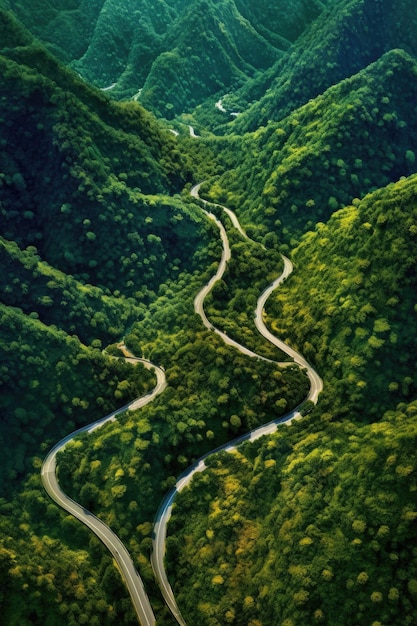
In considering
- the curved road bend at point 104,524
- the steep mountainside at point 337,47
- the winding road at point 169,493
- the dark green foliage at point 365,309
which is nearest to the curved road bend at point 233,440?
the winding road at point 169,493

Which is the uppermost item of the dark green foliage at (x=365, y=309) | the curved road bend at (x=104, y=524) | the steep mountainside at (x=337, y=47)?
the steep mountainside at (x=337, y=47)

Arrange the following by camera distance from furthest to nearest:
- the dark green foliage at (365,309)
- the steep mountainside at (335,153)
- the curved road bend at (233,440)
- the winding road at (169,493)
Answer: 1. the steep mountainside at (335,153)
2. the dark green foliage at (365,309)
3. the curved road bend at (233,440)
4. the winding road at (169,493)

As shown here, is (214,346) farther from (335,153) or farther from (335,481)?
(335,153)

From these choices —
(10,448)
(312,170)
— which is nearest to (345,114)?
(312,170)

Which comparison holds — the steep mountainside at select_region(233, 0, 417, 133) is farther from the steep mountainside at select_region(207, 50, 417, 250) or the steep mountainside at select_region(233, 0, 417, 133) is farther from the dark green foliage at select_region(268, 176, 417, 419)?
the dark green foliage at select_region(268, 176, 417, 419)

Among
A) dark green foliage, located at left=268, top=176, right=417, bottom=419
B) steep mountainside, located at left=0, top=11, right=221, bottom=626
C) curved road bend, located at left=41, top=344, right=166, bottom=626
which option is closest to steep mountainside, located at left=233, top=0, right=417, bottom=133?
steep mountainside, located at left=0, top=11, right=221, bottom=626

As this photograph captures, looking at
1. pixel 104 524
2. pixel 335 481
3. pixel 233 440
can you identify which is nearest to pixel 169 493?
pixel 104 524

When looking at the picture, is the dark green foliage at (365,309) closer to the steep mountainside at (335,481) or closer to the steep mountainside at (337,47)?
the steep mountainside at (335,481)
